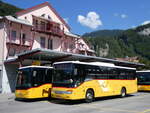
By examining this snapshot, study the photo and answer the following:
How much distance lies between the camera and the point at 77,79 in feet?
48.3

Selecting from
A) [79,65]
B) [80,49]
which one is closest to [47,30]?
[80,49]

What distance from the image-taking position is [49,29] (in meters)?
34.2

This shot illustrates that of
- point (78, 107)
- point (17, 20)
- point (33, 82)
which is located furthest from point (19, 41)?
point (78, 107)

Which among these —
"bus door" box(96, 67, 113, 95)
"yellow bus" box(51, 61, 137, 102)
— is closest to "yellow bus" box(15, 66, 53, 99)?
"yellow bus" box(51, 61, 137, 102)

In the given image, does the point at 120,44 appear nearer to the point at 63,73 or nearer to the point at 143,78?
the point at 143,78

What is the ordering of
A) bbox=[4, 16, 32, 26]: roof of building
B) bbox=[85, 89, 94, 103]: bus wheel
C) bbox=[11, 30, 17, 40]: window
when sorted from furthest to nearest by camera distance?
bbox=[11, 30, 17, 40]: window → bbox=[4, 16, 32, 26]: roof of building → bbox=[85, 89, 94, 103]: bus wheel

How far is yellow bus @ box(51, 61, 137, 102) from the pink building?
1264 centimetres

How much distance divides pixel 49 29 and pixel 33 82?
62.4ft

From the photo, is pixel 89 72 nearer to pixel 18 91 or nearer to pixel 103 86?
pixel 103 86

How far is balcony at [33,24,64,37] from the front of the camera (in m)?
32.3

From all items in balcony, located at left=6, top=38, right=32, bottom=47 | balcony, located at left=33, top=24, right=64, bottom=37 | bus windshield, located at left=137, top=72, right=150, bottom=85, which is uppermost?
balcony, located at left=33, top=24, right=64, bottom=37

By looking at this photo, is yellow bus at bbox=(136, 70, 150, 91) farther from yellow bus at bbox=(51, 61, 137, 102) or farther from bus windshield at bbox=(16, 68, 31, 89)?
bus windshield at bbox=(16, 68, 31, 89)

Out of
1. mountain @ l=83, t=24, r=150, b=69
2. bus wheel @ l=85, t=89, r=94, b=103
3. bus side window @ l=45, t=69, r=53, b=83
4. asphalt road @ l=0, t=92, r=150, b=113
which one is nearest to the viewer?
asphalt road @ l=0, t=92, r=150, b=113

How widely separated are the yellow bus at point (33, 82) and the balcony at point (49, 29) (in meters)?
15.3
